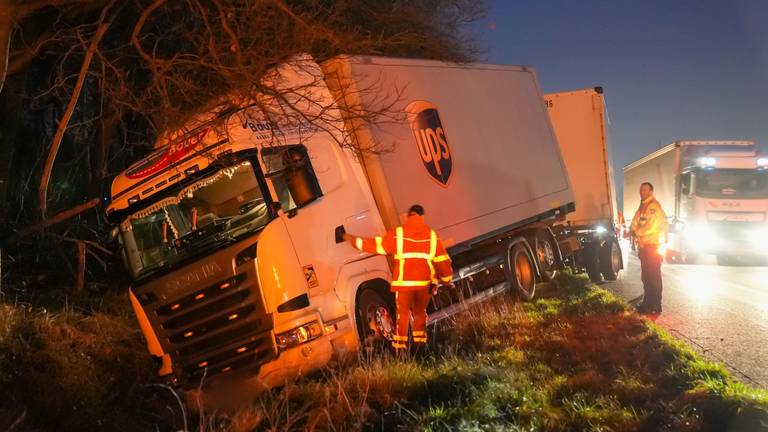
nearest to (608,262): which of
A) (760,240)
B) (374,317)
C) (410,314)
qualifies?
(760,240)

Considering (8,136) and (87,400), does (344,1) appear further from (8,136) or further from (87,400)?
(87,400)

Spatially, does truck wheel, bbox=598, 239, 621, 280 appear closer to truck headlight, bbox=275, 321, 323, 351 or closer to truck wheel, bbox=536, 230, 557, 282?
truck wheel, bbox=536, 230, 557, 282

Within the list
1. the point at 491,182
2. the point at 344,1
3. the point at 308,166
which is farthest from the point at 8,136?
the point at 491,182

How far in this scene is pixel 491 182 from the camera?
29.0 feet

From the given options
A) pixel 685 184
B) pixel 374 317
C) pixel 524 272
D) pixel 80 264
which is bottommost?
pixel 685 184

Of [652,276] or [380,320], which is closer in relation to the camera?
[380,320]

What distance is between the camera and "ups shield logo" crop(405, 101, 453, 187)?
7566 mm

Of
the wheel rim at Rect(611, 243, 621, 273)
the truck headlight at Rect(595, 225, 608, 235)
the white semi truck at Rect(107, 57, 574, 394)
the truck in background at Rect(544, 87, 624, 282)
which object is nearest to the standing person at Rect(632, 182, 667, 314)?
the white semi truck at Rect(107, 57, 574, 394)

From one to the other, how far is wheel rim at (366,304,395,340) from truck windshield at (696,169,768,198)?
39.6 ft

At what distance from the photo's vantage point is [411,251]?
21.4 ft

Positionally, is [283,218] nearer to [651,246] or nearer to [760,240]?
[651,246]

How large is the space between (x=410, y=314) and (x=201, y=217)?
2.32 metres

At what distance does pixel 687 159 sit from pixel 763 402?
47.2 ft

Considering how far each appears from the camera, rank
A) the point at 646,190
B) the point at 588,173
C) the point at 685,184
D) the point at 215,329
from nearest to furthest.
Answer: the point at 215,329
the point at 646,190
the point at 588,173
the point at 685,184
